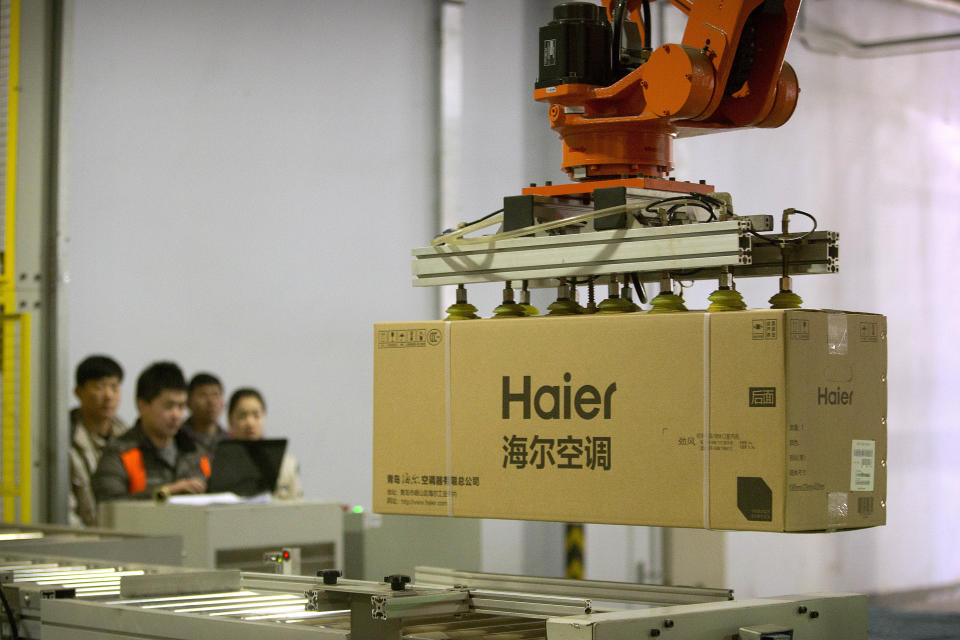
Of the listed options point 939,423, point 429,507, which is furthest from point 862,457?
point 939,423

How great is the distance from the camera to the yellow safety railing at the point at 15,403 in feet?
17.3

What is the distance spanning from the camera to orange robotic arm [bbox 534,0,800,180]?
2232 mm

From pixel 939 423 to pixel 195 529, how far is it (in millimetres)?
5979

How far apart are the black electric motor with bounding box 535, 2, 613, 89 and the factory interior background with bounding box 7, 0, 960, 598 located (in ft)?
11.7

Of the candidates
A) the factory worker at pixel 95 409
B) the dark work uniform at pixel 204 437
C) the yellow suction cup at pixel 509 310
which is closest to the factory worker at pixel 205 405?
the dark work uniform at pixel 204 437

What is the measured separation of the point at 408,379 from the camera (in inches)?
92.3

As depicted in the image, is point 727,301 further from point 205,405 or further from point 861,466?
point 205,405

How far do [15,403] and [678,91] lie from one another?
12.9 ft

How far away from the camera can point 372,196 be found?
294 inches

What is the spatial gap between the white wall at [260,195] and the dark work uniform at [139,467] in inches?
29.8

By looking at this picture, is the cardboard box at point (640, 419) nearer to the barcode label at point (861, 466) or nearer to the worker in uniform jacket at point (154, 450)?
the barcode label at point (861, 466)

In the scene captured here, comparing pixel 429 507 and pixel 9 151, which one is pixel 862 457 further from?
pixel 9 151

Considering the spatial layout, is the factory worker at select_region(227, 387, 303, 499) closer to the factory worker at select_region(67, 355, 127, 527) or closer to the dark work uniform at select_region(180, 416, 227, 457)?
the dark work uniform at select_region(180, 416, 227, 457)

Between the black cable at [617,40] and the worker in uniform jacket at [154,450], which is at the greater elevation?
the black cable at [617,40]
